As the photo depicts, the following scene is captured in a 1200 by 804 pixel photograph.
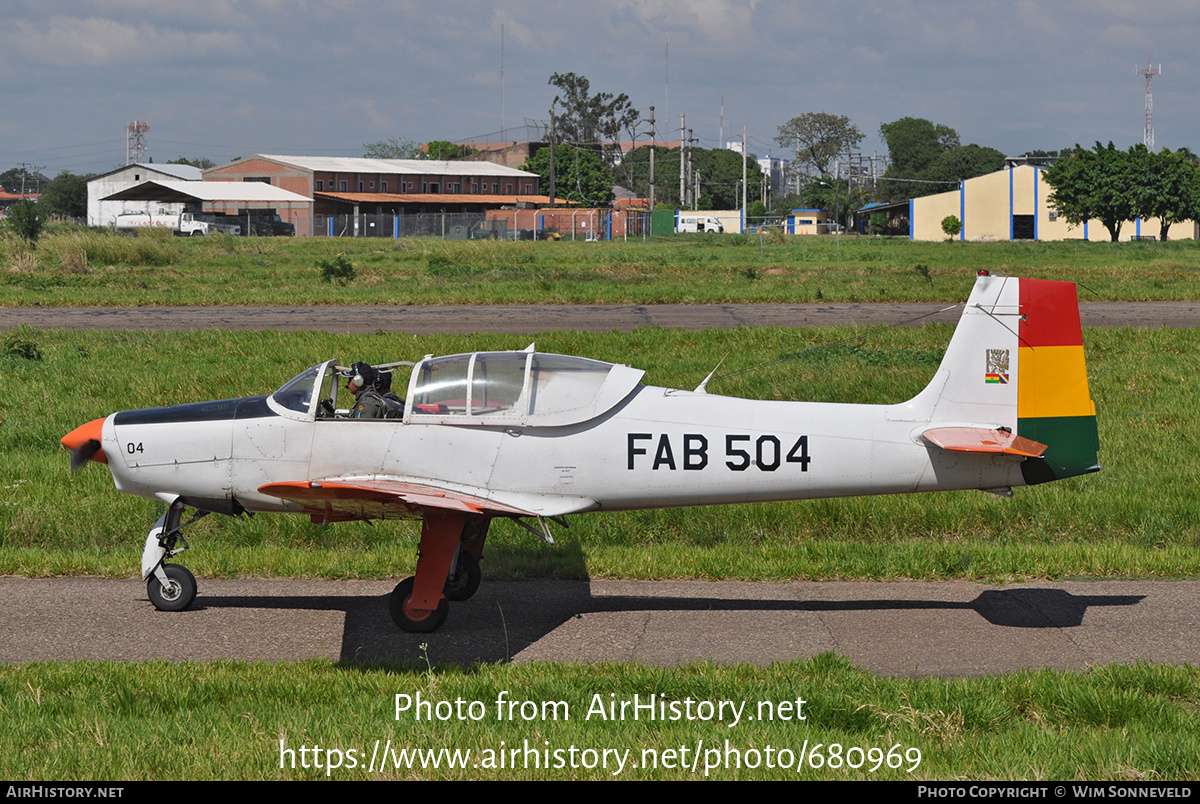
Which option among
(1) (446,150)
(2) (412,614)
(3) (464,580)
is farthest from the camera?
(1) (446,150)

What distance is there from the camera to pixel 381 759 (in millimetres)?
5367

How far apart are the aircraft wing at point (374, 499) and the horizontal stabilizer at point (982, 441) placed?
296 cm

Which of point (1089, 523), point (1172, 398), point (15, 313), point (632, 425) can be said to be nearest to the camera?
point (632, 425)

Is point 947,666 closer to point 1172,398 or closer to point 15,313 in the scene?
point 1172,398

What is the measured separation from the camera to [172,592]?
27.3 feet

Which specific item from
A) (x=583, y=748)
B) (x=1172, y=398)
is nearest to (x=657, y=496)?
(x=583, y=748)

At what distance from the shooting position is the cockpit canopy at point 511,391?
7.92m

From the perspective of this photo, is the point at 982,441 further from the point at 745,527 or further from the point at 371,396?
the point at 371,396

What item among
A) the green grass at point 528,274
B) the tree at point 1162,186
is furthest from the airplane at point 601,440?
the tree at point 1162,186

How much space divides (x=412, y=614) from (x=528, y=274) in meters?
29.4

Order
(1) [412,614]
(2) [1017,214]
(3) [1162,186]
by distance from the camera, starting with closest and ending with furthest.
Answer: (1) [412,614] → (3) [1162,186] → (2) [1017,214]

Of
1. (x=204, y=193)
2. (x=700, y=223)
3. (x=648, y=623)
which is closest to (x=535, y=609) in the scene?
(x=648, y=623)

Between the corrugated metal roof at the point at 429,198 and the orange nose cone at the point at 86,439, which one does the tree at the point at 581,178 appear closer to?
the corrugated metal roof at the point at 429,198
